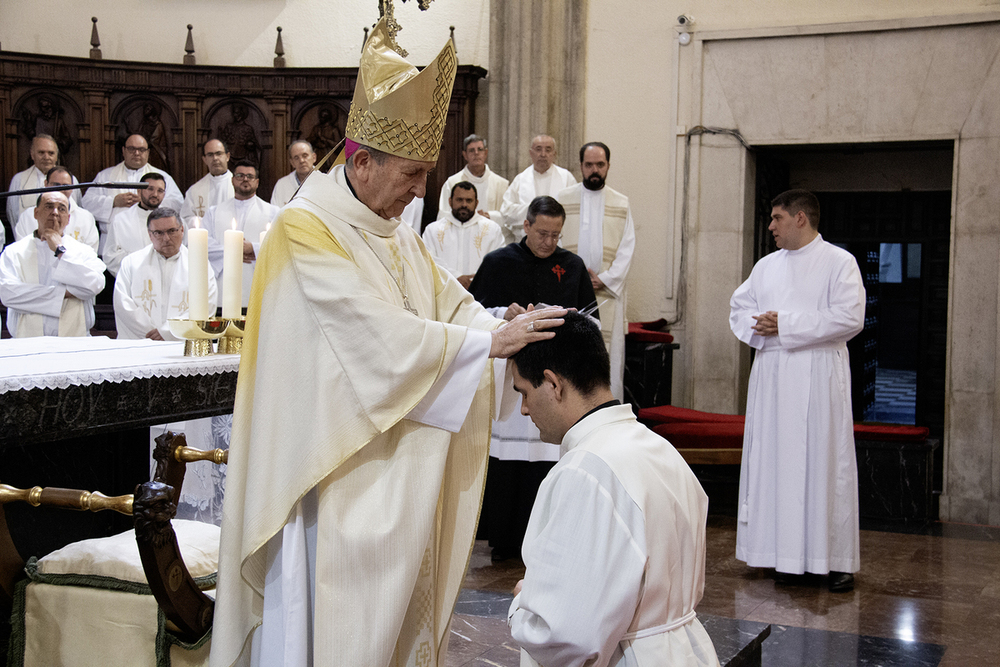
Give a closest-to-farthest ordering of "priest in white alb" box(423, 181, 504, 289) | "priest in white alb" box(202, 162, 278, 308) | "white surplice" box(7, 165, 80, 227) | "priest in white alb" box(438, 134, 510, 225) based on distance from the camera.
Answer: "priest in white alb" box(423, 181, 504, 289) → "priest in white alb" box(438, 134, 510, 225) → "priest in white alb" box(202, 162, 278, 308) → "white surplice" box(7, 165, 80, 227)

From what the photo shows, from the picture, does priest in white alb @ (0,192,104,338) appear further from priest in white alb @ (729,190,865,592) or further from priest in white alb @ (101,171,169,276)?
priest in white alb @ (729,190,865,592)

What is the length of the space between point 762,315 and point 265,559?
135 inches

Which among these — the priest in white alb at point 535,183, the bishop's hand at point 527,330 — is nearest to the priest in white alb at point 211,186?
the priest in white alb at point 535,183

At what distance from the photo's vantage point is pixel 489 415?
2738mm

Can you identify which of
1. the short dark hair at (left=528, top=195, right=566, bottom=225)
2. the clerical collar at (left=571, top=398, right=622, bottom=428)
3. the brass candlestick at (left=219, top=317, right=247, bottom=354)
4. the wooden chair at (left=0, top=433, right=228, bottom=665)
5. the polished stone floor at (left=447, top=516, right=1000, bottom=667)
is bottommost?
the polished stone floor at (left=447, top=516, right=1000, bottom=667)

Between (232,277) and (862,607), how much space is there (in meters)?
3.37

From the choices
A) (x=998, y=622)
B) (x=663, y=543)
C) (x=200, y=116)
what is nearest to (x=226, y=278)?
(x=663, y=543)

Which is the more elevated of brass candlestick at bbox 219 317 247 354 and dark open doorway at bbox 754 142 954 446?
dark open doorway at bbox 754 142 954 446

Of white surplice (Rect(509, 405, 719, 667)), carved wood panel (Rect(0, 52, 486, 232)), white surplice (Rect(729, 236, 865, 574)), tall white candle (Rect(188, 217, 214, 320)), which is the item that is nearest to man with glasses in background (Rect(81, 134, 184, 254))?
carved wood panel (Rect(0, 52, 486, 232))

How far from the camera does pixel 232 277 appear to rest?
332 cm

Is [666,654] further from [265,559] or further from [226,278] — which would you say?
[226,278]

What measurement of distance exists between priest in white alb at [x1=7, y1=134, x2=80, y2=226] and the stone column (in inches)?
161

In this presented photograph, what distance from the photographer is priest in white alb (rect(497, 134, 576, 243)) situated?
8.00 m

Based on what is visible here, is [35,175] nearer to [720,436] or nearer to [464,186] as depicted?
[464,186]
